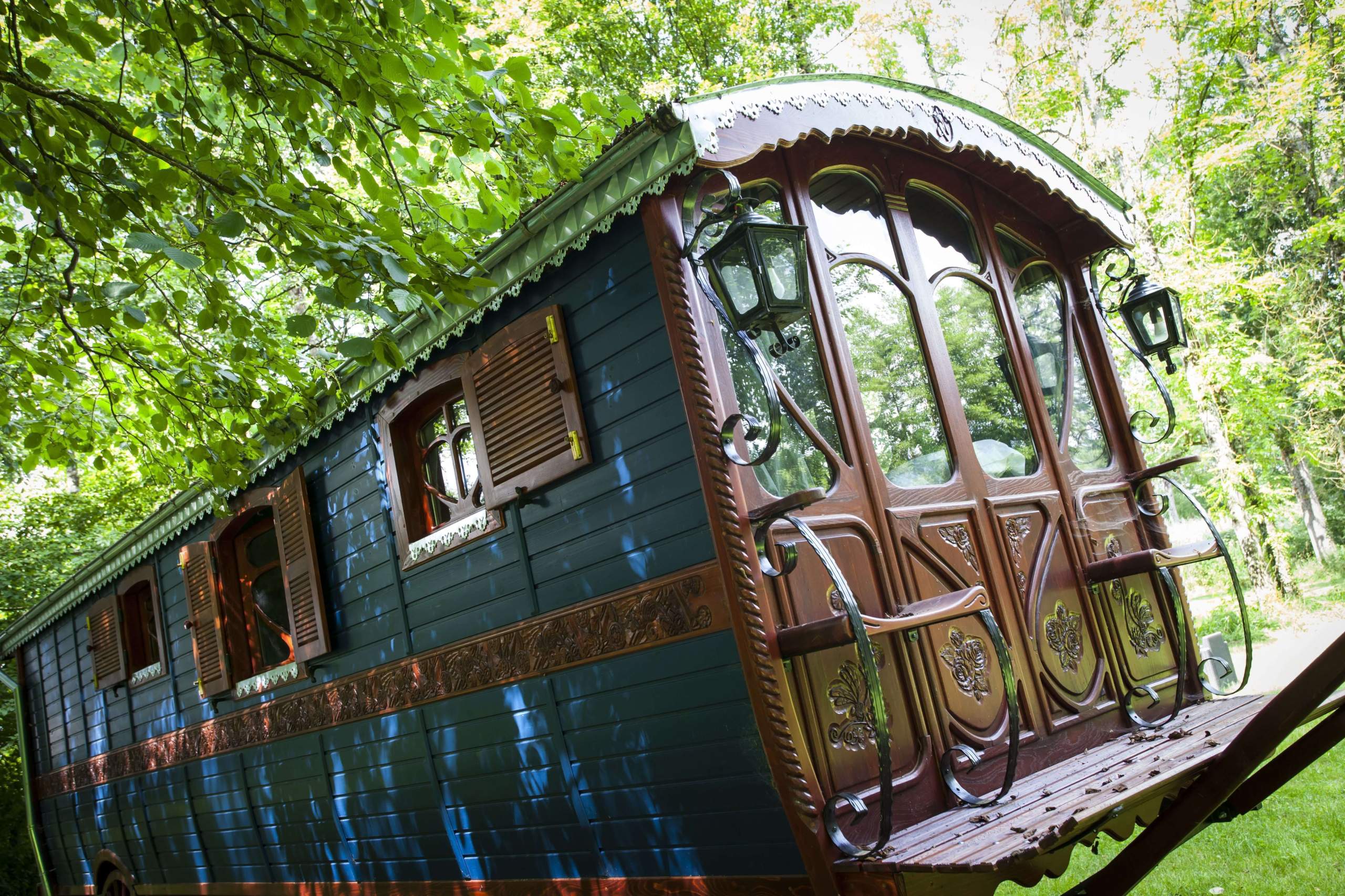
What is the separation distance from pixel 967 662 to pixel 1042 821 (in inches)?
42.7

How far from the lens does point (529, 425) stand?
14.6 ft

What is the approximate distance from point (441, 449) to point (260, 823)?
3.53m

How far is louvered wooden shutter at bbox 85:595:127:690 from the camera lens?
9.25 m

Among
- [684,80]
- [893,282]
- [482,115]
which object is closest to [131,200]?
[482,115]

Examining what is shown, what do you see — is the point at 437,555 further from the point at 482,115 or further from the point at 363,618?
the point at 482,115

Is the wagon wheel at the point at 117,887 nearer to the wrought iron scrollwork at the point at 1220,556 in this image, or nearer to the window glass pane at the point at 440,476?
the window glass pane at the point at 440,476

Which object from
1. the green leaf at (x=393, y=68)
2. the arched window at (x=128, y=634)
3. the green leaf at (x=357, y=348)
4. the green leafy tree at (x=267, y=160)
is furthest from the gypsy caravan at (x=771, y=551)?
the arched window at (x=128, y=634)

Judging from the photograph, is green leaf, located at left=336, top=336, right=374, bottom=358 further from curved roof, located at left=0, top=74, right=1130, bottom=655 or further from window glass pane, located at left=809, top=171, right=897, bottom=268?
window glass pane, located at left=809, top=171, right=897, bottom=268

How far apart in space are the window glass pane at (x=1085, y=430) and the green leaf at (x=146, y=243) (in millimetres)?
4073

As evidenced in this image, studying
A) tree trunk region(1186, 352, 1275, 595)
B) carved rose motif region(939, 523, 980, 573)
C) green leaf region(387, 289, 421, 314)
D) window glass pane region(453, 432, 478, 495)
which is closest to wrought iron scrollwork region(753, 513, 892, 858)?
carved rose motif region(939, 523, 980, 573)

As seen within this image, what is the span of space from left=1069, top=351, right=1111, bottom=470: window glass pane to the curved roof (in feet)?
2.58

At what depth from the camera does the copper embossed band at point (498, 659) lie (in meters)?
3.75

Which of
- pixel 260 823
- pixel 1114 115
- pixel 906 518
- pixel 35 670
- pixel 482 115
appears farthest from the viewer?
pixel 1114 115

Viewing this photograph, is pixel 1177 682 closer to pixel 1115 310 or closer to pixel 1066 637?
pixel 1066 637
